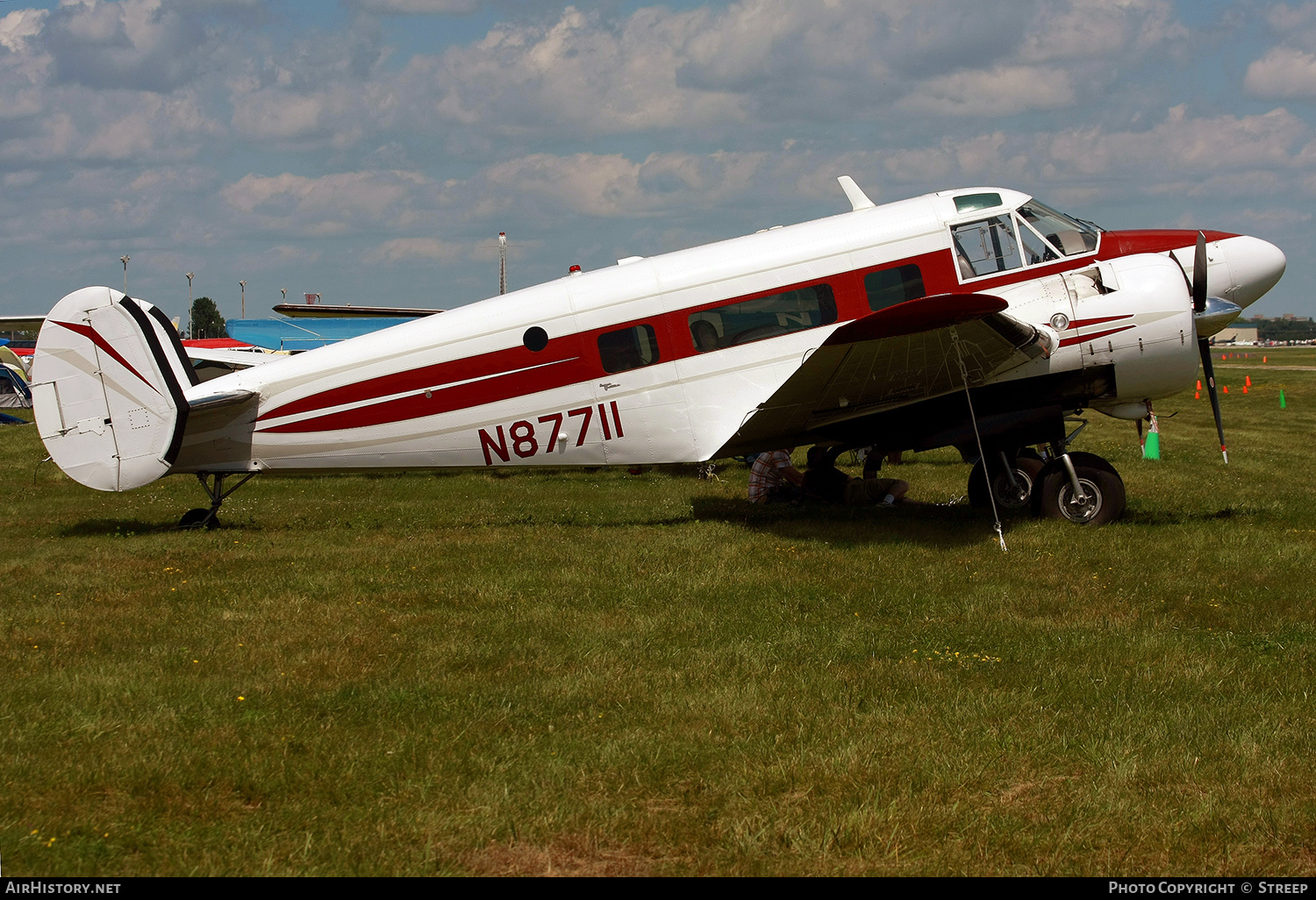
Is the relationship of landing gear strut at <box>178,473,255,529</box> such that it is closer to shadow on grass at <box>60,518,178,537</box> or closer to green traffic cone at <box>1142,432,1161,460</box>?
shadow on grass at <box>60,518,178,537</box>

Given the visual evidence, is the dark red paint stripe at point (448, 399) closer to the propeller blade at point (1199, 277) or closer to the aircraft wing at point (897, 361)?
the aircraft wing at point (897, 361)

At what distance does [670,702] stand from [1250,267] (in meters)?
9.30

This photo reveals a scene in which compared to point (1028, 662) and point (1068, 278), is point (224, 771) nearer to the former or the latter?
point (1028, 662)

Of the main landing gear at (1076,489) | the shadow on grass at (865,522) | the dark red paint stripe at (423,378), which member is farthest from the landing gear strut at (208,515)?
the main landing gear at (1076,489)

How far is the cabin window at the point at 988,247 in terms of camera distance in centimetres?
1145

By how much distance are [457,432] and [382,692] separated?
604 cm

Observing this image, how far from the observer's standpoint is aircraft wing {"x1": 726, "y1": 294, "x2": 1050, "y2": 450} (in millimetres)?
9688

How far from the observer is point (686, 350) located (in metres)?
11.7

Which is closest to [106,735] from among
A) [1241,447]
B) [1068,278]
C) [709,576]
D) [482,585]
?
[482,585]

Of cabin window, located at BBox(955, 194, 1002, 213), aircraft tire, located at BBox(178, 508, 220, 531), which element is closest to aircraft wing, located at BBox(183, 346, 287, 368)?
aircraft tire, located at BBox(178, 508, 220, 531)

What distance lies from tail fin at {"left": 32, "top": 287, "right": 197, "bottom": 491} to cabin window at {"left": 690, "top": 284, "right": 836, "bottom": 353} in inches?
233

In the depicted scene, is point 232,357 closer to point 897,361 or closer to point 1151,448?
point 897,361

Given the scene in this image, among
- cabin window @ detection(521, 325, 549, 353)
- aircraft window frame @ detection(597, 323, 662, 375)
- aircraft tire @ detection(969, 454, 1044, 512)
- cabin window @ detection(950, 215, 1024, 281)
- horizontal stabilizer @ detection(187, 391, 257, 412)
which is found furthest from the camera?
aircraft tire @ detection(969, 454, 1044, 512)

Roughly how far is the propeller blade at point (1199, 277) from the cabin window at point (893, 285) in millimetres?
2932
